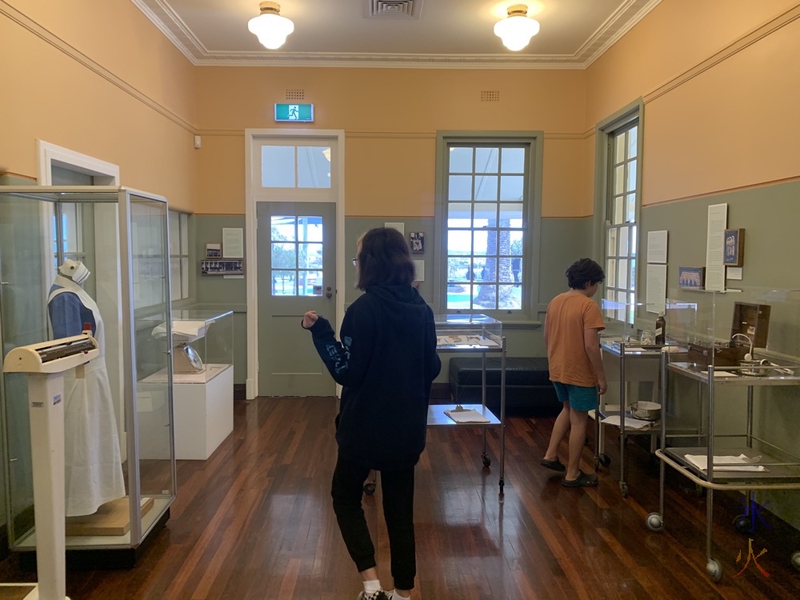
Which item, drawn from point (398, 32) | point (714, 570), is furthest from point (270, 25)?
point (714, 570)

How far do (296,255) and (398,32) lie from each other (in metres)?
2.32

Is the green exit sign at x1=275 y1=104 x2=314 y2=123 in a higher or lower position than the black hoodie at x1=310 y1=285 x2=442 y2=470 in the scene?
higher

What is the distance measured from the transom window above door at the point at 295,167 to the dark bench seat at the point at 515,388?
7.86 ft

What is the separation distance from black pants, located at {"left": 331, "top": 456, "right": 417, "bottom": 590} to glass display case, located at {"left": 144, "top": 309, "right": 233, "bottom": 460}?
224 cm

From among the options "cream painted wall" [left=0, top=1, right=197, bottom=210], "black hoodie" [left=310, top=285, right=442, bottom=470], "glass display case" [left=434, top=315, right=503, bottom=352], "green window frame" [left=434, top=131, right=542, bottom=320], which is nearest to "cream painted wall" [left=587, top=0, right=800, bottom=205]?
"green window frame" [left=434, top=131, right=542, bottom=320]

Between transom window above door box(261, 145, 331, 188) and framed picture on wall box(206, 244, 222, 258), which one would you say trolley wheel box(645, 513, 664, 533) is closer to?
transom window above door box(261, 145, 331, 188)

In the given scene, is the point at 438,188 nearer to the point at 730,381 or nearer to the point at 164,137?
the point at 164,137

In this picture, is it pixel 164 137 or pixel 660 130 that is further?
pixel 164 137

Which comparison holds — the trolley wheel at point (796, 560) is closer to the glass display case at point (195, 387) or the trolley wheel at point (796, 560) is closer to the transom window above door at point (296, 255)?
the glass display case at point (195, 387)

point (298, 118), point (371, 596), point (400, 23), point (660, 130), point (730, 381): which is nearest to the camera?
point (371, 596)

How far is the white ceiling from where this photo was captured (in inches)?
175

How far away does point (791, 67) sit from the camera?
9.36ft

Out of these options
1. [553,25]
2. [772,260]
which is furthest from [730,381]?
[553,25]

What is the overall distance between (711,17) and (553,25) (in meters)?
1.56
